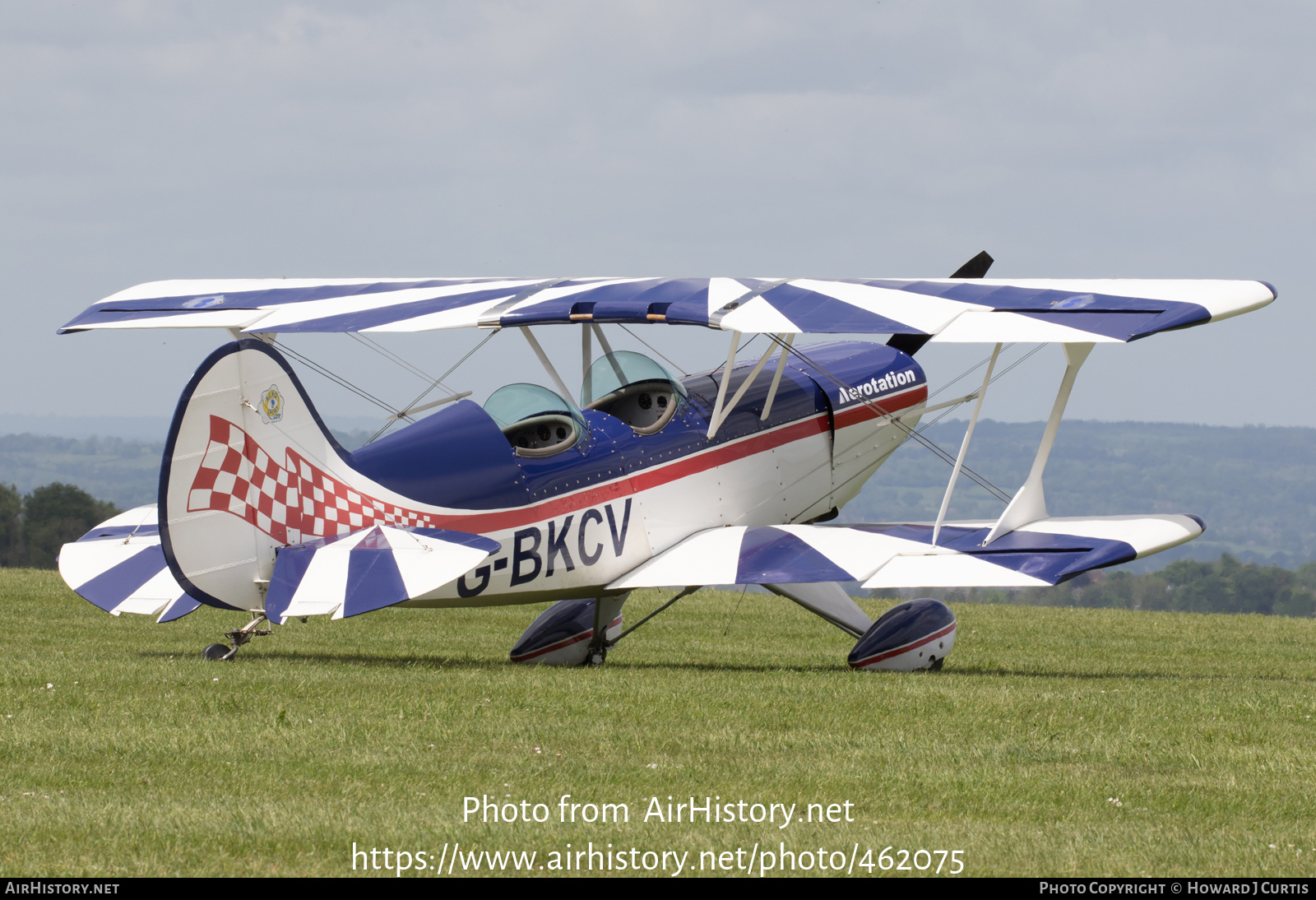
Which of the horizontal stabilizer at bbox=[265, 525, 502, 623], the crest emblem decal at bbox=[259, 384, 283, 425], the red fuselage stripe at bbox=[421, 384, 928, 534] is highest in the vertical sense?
the crest emblem decal at bbox=[259, 384, 283, 425]

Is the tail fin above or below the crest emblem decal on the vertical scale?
below

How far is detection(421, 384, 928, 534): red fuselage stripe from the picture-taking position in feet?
32.6

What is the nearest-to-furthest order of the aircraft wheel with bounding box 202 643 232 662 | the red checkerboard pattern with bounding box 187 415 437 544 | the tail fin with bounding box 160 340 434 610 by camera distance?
1. the tail fin with bounding box 160 340 434 610
2. the red checkerboard pattern with bounding box 187 415 437 544
3. the aircraft wheel with bounding box 202 643 232 662

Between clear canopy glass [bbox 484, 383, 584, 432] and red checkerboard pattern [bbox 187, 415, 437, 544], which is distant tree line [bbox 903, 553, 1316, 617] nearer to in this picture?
clear canopy glass [bbox 484, 383, 584, 432]

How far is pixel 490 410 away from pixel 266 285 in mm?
3270

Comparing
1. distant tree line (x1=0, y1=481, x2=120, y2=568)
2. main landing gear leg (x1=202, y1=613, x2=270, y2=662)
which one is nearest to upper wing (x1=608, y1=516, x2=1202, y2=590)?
main landing gear leg (x1=202, y1=613, x2=270, y2=662)

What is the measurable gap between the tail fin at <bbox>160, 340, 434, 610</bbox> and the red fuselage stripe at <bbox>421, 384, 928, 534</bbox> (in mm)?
451

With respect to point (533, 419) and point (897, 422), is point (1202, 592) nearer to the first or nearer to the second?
point (897, 422)

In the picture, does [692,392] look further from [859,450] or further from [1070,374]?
[1070,374]

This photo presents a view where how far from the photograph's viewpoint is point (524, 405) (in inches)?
418

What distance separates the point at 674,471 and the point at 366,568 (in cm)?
310

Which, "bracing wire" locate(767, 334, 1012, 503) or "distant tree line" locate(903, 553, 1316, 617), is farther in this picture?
"distant tree line" locate(903, 553, 1316, 617)

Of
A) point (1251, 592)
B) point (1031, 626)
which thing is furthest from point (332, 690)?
point (1251, 592)

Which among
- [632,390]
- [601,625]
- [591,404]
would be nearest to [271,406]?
[591,404]
